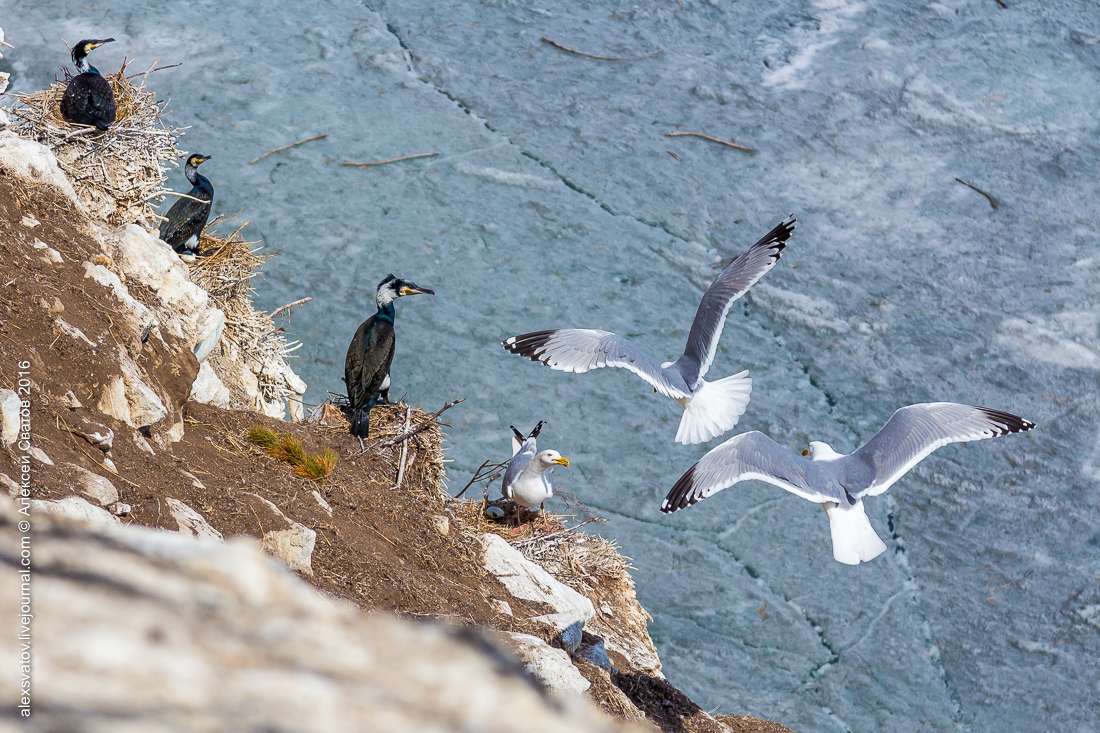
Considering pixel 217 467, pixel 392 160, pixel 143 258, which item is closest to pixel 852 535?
pixel 217 467

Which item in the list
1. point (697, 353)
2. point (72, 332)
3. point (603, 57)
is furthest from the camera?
point (603, 57)


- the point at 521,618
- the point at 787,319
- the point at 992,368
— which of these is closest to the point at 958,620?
the point at 992,368

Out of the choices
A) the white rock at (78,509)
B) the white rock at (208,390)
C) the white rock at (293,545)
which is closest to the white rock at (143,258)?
the white rock at (208,390)

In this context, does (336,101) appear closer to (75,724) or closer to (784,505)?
(784,505)

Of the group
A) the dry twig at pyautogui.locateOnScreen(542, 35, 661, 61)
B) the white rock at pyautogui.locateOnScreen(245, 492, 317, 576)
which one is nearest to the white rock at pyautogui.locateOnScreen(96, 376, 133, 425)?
the white rock at pyautogui.locateOnScreen(245, 492, 317, 576)

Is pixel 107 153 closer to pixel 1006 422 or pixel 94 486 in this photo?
pixel 94 486

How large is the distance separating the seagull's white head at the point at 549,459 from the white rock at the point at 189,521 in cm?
224

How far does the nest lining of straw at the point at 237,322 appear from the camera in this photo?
4578 mm

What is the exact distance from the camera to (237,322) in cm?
477

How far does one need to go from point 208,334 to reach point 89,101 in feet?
4.47

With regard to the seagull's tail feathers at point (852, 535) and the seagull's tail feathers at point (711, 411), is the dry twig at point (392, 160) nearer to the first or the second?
the seagull's tail feathers at point (711, 411)

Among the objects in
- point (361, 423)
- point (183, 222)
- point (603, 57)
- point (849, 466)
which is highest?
point (183, 222)

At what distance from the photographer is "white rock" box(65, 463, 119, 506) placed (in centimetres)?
225

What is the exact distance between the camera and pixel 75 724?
0.55 m
